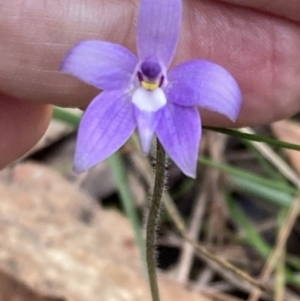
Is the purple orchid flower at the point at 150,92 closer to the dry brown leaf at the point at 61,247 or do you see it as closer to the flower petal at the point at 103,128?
the flower petal at the point at 103,128

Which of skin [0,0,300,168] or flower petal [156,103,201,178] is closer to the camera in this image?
flower petal [156,103,201,178]

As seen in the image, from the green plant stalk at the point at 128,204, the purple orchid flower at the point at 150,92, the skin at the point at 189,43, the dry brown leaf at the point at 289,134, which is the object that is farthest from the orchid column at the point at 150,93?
the dry brown leaf at the point at 289,134

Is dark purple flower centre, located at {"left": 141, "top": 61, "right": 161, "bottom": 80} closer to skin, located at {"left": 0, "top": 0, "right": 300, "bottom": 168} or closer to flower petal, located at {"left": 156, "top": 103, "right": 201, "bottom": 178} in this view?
flower petal, located at {"left": 156, "top": 103, "right": 201, "bottom": 178}

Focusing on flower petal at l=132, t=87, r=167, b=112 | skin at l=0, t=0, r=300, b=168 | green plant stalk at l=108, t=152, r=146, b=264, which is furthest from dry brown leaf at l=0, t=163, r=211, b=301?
flower petal at l=132, t=87, r=167, b=112

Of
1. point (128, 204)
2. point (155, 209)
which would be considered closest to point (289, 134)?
point (128, 204)

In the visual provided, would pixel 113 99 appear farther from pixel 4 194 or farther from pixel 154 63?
pixel 4 194

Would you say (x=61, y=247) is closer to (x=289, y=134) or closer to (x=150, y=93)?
(x=289, y=134)

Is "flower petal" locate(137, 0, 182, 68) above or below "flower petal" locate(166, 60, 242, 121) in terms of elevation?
above
